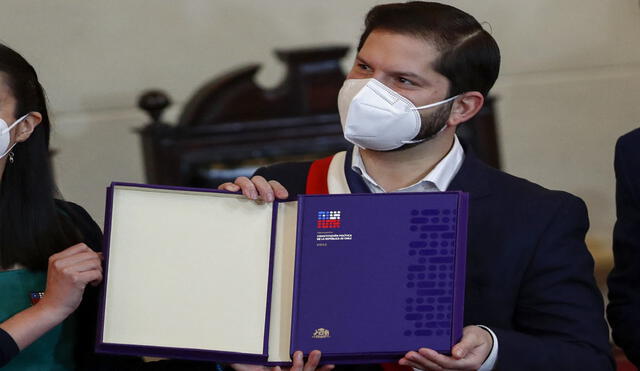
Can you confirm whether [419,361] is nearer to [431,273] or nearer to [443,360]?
[443,360]

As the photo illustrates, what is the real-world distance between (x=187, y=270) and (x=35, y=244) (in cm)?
39

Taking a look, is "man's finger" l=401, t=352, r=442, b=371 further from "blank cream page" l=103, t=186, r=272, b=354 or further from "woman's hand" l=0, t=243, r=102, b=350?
"woman's hand" l=0, t=243, r=102, b=350

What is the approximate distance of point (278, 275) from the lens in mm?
2109

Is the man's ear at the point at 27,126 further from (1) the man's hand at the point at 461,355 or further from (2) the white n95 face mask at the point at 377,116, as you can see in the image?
(1) the man's hand at the point at 461,355

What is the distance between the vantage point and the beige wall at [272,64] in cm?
479

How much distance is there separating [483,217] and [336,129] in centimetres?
207

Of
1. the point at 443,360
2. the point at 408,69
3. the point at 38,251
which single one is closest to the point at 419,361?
the point at 443,360

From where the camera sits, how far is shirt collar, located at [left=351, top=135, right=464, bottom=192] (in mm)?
2359

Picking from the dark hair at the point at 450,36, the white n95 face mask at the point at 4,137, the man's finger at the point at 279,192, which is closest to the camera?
the man's finger at the point at 279,192

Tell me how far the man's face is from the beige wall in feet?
7.66

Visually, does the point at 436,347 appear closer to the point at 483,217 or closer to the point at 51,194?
the point at 483,217

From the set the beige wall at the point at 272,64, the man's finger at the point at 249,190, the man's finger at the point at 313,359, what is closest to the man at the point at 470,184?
the man's finger at the point at 249,190

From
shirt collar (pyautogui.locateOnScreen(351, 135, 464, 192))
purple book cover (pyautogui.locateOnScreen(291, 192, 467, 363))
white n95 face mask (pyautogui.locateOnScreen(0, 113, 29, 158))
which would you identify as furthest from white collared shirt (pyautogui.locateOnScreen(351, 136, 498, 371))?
white n95 face mask (pyautogui.locateOnScreen(0, 113, 29, 158))

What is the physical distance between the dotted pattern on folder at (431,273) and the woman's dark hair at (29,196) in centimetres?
74
